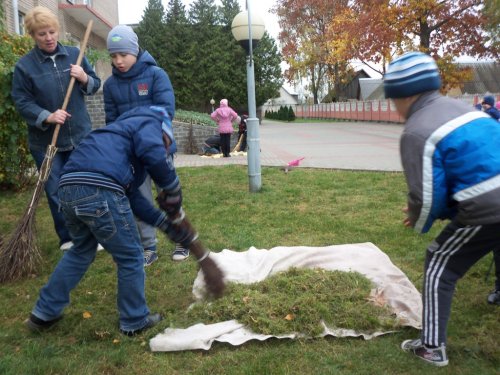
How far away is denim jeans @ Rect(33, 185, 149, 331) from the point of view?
278 centimetres

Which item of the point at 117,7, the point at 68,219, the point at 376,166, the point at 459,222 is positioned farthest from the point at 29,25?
the point at 117,7

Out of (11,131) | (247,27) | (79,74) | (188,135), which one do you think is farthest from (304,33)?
(79,74)

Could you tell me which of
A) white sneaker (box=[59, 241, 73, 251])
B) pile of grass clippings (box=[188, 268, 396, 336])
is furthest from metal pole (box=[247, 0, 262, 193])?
pile of grass clippings (box=[188, 268, 396, 336])

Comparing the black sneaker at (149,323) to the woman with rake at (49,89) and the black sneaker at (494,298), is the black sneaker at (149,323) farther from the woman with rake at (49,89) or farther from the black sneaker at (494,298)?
the black sneaker at (494,298)

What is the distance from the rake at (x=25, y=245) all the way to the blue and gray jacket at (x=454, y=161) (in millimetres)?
2989

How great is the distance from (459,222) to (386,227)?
293cm

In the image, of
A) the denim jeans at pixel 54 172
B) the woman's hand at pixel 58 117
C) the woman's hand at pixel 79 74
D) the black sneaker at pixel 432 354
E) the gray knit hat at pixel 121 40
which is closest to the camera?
the black sneaker at pixel 432 354

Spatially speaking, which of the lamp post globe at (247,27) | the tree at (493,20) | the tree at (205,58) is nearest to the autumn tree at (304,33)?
the tree at (205,58)

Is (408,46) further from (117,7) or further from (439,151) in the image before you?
(439,151)

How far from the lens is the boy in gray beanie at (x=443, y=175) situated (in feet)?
7.62

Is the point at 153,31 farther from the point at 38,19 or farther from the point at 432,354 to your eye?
the point at 432,354

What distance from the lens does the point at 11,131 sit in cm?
658

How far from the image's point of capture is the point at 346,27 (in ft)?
85.0

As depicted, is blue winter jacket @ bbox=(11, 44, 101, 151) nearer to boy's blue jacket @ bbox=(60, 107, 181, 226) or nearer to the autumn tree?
boy's blue jacket @ bbox=(60, 107, 181, 226)
